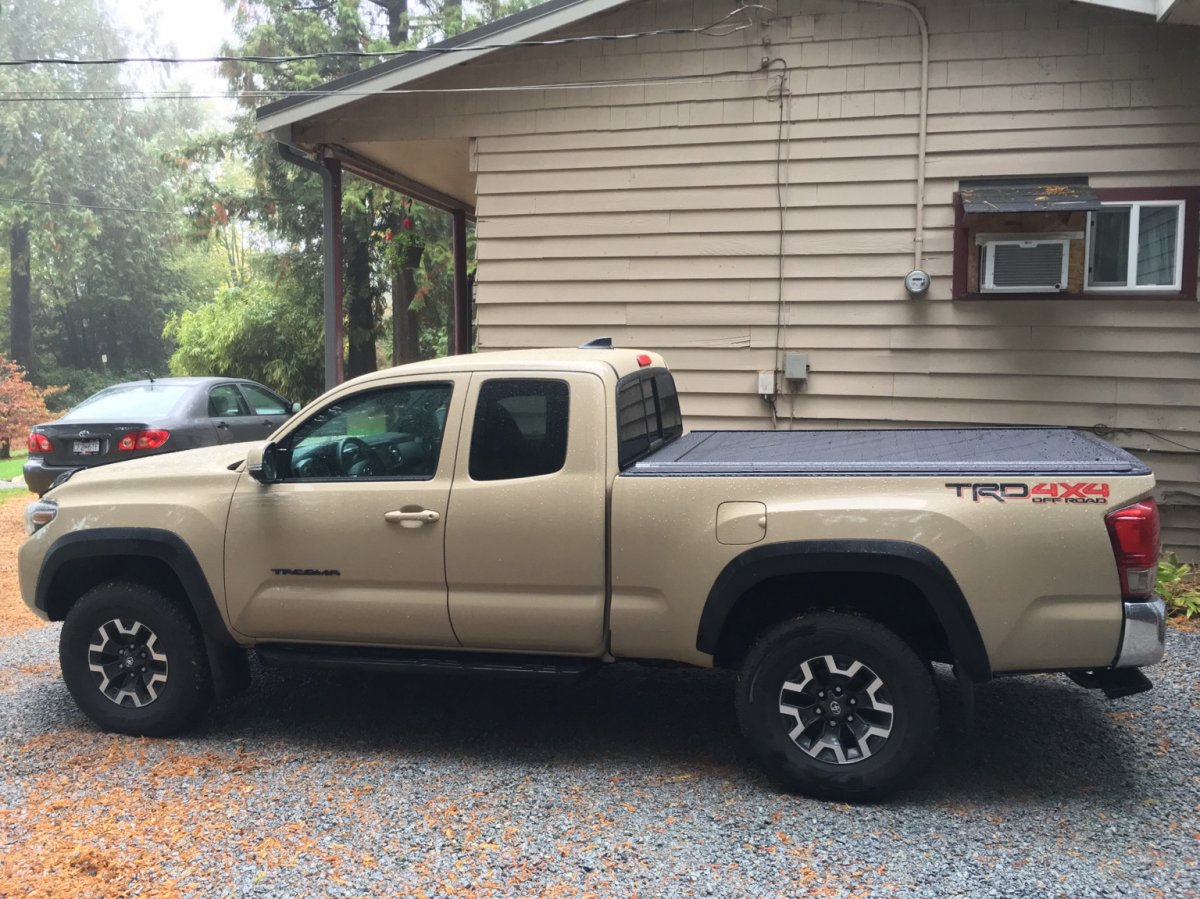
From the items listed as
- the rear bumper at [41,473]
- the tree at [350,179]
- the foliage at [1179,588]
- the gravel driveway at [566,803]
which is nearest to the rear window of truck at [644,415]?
the gravel driveway at [566,803]

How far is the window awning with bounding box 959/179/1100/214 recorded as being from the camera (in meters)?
6.72

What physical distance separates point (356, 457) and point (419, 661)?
37.5 inches

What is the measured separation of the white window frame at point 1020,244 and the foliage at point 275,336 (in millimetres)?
15712

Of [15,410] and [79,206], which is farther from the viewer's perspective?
[79,206]

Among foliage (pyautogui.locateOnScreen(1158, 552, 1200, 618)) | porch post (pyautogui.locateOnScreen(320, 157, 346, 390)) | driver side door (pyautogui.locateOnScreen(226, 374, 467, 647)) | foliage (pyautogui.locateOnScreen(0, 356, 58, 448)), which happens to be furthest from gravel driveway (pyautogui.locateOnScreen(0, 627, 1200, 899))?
foliage (pyautogui.locateOnScreen(0, 356, 58, 448))

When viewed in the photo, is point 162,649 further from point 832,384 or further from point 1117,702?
point 832,384

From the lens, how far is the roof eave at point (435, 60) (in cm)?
769

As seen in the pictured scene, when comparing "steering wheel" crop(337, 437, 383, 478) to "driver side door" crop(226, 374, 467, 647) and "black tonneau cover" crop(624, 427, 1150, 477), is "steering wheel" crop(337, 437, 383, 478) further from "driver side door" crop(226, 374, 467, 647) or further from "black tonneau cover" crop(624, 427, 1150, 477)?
"black tonneau cover" crop(624, 427, 1150, 477)

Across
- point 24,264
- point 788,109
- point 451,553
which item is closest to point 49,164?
point 24,264

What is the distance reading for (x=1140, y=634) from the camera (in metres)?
3.59

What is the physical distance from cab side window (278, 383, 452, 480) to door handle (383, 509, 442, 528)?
0.23 metres

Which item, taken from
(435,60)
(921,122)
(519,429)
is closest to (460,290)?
(435,60)

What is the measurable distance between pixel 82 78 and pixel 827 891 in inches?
1746

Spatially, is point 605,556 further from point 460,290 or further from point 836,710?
point 460,290
